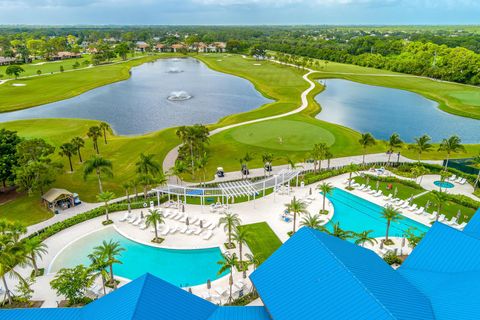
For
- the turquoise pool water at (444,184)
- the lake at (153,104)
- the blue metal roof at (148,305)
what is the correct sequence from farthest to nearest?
1. the lake at (153,104)
2. the turquoise pool water at (444,184)
3. the blue metal roof at (148,305)

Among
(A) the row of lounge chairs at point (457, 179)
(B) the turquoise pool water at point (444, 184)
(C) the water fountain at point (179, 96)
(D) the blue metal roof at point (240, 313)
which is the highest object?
(D) the blue metal roof at point (240, 313)

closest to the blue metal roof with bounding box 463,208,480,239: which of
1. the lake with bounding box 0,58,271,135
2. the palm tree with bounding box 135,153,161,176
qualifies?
the palm tree with bounding box 135,153,161,176

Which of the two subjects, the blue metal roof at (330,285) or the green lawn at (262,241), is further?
the green lawn at (262,241)

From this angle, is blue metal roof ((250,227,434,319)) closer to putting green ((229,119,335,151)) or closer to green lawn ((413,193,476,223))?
green lawn ((413,193,476,223))

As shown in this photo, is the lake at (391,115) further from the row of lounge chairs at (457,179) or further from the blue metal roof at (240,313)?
the blue metal roof at (240,313)

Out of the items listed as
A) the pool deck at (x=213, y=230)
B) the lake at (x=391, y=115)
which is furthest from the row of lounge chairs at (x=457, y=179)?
the lake at (x=391, y=115)

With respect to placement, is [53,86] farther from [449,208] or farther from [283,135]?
[449,208]

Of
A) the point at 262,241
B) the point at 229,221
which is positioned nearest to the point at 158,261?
the point at 229,221

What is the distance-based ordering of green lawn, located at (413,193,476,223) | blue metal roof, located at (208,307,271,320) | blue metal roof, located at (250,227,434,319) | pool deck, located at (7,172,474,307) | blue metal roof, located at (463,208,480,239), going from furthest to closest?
green lawn, located at (413,193,476,223), pool deck, located at (7,172,474,307), blue metal roof, located at (463,208,480,239), blue metal roof, located at (208,307,271,320), blue metal roof, located at (250,227,434,319)
